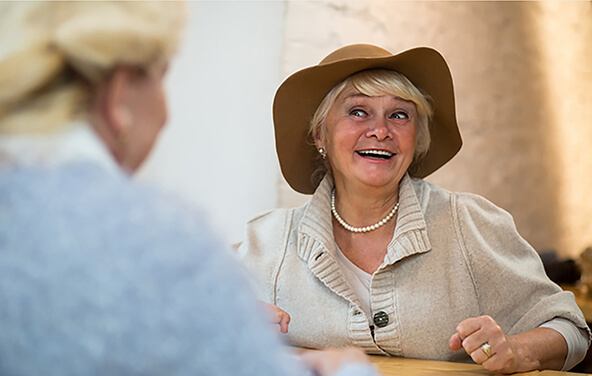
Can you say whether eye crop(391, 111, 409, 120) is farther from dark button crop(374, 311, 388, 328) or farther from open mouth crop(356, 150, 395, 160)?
dark button crop(374, 311, 388, 328)

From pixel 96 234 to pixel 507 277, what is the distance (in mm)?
1280

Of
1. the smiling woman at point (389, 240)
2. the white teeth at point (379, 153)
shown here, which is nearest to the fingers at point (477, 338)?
the smiling woman at point (389, 240)

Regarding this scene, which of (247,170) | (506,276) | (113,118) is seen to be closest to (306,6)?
(247,170)

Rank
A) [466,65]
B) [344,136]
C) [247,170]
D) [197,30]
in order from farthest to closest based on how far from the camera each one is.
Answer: [466,65], [247,170], [197,30], [344,136]

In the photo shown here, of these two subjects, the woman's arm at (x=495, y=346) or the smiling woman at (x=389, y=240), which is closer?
the woman's arm at (x=495, y=346)

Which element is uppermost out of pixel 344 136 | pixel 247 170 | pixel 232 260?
pixel 232 260

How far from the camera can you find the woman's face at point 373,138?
1.81m

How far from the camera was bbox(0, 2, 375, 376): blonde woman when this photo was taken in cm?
59

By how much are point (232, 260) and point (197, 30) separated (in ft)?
5.63

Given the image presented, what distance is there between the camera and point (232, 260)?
2.23 feet

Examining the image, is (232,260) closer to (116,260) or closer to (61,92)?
(116,260)

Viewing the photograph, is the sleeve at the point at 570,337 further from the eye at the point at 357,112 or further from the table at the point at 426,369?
the eye at the point at 357,112

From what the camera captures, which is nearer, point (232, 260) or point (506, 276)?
point (232, 260)

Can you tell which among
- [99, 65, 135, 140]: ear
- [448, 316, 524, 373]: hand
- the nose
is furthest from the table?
[99, 65, 135, 140]: ear
